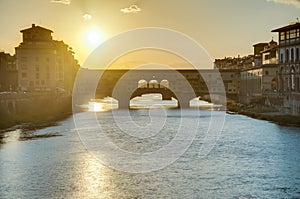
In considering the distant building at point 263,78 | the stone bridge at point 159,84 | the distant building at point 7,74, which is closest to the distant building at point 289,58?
the distant building at point 263,78

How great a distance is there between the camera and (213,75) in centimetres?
9544

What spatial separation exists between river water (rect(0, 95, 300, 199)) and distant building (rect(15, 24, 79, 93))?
154 feet

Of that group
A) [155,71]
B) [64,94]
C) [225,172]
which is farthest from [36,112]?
[225,172]

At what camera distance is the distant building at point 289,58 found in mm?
67812

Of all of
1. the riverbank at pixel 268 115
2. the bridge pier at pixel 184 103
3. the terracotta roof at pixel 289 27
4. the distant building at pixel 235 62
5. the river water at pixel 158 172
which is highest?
the terracotta roof at pixel 289 27

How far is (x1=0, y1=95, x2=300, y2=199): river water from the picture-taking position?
2283 centimetres

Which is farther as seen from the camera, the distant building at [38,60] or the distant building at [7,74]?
the distant building at [38,60]

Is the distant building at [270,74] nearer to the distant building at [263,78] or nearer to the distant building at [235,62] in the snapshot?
the distant building at [263,78]

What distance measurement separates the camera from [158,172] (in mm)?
27172

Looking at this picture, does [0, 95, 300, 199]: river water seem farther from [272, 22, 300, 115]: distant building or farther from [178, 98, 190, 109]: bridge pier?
[178, 98, 190, 109]: bridge pier

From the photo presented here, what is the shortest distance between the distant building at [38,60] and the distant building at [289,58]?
37.1 m

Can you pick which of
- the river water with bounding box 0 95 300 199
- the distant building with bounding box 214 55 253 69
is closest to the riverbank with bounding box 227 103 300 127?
the river water with bounding box 0 95 300 199

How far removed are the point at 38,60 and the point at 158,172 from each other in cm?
6336

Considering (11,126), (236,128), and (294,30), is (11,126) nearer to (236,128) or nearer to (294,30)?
(236,128)
